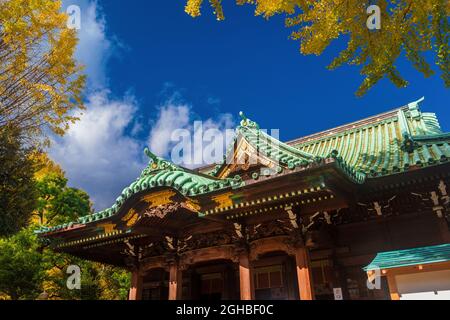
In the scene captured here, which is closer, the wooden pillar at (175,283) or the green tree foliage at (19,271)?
the wooden pillar at (175,283)

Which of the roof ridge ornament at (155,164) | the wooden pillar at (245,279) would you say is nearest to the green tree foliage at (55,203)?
the roof ridge ornament at (155,164)

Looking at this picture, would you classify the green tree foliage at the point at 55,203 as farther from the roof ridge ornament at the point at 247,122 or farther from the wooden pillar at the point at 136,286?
the roof ridge ornament at the point at 247,122

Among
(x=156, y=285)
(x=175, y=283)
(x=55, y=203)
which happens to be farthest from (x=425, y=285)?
(x=55, y=203)

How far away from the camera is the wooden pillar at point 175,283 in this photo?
10.2m

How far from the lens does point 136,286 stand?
11.5m

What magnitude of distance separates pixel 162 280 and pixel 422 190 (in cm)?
991

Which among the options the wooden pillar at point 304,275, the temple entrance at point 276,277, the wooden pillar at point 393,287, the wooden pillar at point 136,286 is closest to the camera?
the wooden pillar at point 393,287

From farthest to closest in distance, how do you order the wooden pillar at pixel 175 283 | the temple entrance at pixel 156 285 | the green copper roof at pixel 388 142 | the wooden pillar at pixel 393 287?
the temple entrance at pixel 156 285, the wooden pillar at pixel 175 283, the green copper roof at pixel 388 142, the wooden pillar at pixel 393 287

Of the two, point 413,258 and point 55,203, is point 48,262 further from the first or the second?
point 413,258

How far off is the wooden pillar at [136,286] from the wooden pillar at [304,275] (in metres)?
5.95

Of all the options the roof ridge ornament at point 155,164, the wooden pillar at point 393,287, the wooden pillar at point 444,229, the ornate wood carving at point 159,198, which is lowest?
the wooden pillar at point 393,287

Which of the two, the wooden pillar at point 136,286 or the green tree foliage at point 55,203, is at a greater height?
the green tree foliage at point 55,203

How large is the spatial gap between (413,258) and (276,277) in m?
4.63

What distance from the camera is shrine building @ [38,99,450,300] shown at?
757 cm
